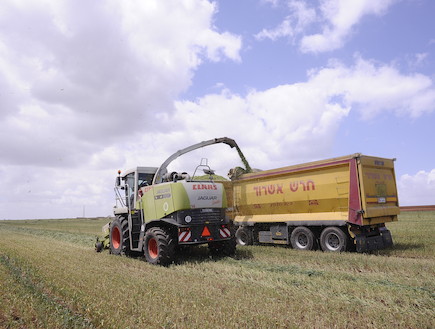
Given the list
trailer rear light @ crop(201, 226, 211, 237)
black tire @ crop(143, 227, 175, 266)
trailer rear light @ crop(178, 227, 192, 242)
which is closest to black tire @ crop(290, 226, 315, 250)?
trailer rear light @ crop(201, 226, 211, 237)

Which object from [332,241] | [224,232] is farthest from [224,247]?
[332,241]

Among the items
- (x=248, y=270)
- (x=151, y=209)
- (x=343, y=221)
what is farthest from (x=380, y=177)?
(x=151, y=209)

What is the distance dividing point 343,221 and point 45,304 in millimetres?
8084

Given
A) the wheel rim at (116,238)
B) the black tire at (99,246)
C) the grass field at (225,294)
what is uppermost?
the wheel rim at (116,238)

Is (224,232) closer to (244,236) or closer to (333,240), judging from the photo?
(333,240)

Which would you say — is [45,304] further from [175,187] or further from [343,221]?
[343,221]

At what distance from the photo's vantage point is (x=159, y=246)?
354 inches

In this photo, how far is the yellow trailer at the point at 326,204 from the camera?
10.2 meters

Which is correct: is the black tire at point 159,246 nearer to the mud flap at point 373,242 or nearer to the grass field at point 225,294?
the grass field at point 225,294

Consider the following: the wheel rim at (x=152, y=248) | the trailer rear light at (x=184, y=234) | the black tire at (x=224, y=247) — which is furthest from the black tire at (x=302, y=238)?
the wheel rim at (x=152, y=248)

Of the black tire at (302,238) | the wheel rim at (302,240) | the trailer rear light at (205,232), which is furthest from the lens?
the wheel rim at (302,240)

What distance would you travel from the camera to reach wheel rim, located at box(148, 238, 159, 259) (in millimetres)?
9511

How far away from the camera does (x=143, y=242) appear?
9.91 m

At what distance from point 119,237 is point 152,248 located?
7.92 ft
